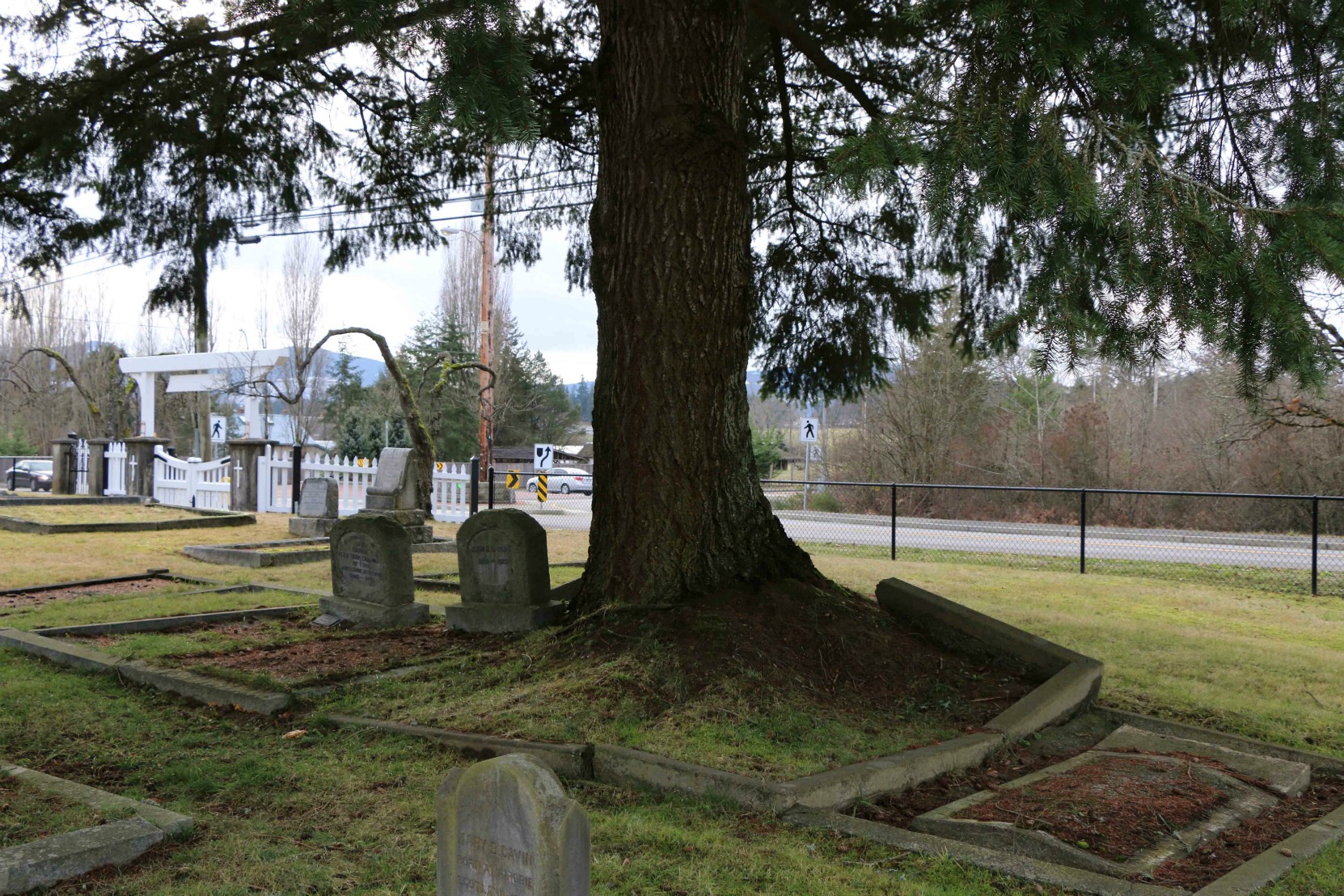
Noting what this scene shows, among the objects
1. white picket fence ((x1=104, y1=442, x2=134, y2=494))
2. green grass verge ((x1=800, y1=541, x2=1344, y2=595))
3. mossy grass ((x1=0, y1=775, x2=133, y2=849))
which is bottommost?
green grass verge ((x1=800, y1=541, x2=1344, y2=595))

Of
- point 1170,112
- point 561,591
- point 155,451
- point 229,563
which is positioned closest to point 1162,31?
point 1170,112

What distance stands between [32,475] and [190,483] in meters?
21.1

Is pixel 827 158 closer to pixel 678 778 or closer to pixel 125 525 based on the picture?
pixel 678 778

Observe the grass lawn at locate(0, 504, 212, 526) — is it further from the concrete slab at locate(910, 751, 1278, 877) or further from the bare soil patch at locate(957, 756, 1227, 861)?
the bare soil patch at locate(957, 756, 1227, 861)

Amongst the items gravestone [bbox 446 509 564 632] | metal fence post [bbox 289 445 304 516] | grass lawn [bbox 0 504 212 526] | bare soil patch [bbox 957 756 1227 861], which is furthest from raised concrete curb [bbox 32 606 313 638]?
metal fence post [bbox 289 445 304 516]

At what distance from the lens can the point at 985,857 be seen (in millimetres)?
3449

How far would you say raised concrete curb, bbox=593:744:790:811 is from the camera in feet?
12.8

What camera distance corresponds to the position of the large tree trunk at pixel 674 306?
595cm

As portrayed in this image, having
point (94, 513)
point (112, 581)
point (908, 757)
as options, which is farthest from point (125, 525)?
point (908, 757)

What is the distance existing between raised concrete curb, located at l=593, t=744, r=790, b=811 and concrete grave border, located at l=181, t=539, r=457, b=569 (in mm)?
8428

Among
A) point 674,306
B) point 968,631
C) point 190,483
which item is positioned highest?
point 674,306

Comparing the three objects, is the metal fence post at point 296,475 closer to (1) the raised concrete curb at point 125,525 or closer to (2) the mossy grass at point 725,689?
(1) the raised concrete curb at point 125,525

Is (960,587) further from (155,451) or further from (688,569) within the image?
(155,451)

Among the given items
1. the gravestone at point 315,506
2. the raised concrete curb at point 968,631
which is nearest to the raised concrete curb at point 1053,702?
the raised concrete curb at point 968,631
